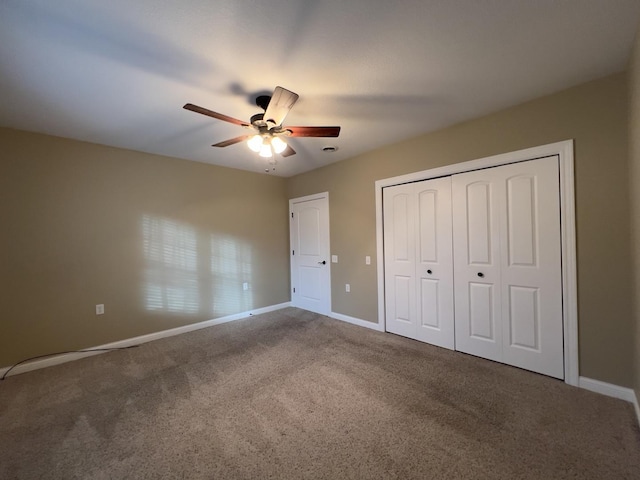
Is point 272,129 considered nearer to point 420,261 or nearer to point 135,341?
point 420,261

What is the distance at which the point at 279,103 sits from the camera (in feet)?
6.06

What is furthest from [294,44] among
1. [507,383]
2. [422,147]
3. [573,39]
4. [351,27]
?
[507,383]

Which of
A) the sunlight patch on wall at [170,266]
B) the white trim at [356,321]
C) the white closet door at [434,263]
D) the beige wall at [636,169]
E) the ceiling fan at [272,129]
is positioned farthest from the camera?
the white trim at [356,321]

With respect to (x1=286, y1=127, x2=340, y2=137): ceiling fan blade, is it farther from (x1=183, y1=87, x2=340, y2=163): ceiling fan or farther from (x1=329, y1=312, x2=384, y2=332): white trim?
(x1=329, y1=312, x2=384, y2=332): white trim

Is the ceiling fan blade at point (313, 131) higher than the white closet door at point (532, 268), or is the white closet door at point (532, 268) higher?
the ceiling fan blade at point (313, 131)

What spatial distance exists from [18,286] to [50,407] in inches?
55.6

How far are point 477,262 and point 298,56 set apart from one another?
2.53 m

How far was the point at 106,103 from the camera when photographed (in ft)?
7.47

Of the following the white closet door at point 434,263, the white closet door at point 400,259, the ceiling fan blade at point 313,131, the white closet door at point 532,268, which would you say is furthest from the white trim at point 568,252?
the ceiling fan blade at point 313,131

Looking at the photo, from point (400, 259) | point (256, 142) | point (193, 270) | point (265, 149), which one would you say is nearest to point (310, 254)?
point (400, 259)

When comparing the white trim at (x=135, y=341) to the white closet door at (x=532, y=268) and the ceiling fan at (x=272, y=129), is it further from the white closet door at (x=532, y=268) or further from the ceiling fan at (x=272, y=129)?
the white closet door at (x=532, y=268)

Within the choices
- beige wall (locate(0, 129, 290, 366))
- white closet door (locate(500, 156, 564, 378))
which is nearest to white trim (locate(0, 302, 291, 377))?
beige wall (locate(0, 129, 290, 366))

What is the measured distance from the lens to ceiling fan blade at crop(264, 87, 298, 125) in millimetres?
1732

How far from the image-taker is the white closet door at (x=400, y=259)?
131 inches
